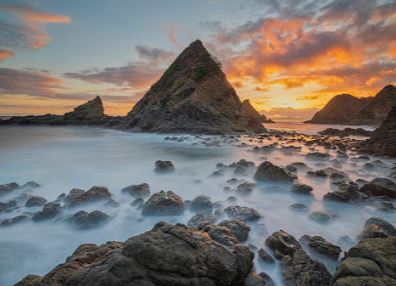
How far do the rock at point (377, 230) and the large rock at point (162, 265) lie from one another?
2.99m

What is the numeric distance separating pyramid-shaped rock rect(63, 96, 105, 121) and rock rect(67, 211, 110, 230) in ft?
212

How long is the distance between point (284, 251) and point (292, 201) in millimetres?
3369

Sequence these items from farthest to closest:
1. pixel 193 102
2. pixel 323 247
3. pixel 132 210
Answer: pixel 193 102, pixel 132 210, pixel 323 247

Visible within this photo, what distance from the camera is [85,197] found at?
24.6ft

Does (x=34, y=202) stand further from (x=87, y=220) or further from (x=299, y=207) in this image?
(x=299, y=207)

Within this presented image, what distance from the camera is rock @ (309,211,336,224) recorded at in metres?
6.36

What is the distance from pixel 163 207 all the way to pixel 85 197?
2.50m

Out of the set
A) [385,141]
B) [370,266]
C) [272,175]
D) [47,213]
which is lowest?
[47,213]

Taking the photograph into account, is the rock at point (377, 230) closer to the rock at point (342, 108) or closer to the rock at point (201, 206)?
the rock at point (201, 206)

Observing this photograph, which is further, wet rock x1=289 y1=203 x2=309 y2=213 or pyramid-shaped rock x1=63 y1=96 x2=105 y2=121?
pyramid-shaped rock x1=63 y1=96 x2=105 y2=121

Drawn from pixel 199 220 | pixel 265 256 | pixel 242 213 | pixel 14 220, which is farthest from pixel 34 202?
pixel 265 256

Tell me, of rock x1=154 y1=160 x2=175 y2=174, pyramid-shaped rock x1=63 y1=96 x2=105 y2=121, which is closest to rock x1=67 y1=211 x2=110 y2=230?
rock x1=154 y1=160 x2=175 y2=174

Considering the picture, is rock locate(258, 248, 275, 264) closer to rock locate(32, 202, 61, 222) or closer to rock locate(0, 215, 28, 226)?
rock locate(32, 202, 61, 222)

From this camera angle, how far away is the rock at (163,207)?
261 inches
